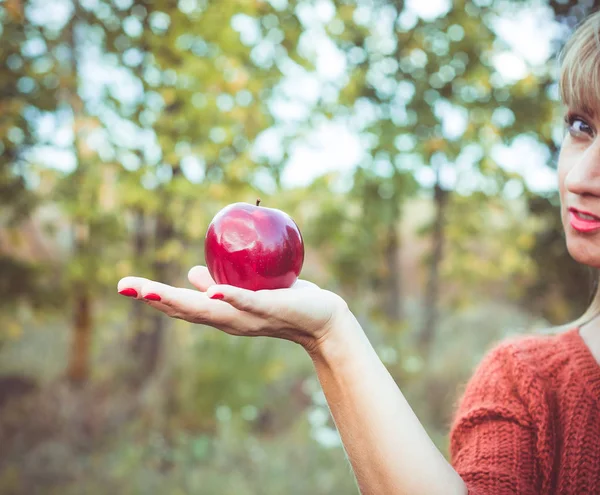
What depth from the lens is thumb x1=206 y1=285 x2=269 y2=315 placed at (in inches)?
42.1

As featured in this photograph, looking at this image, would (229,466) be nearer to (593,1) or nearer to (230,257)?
(230,257)

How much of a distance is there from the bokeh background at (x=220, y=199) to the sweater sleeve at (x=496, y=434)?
2.56 m

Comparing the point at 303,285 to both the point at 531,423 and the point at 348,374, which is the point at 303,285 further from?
the point at 531,423

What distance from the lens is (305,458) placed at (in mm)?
4238

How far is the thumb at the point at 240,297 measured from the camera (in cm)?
107

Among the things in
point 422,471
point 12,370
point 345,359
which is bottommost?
point 12,370

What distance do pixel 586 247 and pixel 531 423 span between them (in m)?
0.47

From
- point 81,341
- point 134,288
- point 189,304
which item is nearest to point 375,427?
point 189,304

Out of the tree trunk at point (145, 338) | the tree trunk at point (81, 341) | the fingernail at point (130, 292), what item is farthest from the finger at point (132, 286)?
the tree trunk at point (81, 341)

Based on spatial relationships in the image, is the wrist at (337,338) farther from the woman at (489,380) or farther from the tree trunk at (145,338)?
the tree trunk at (145,338)

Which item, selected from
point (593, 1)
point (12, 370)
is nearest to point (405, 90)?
point (593, 1)

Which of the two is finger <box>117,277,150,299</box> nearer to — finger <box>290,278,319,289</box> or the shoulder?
finger <box>290,278,319,289</box>

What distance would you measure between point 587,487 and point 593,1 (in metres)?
3.82

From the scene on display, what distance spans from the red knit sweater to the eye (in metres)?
0.59
